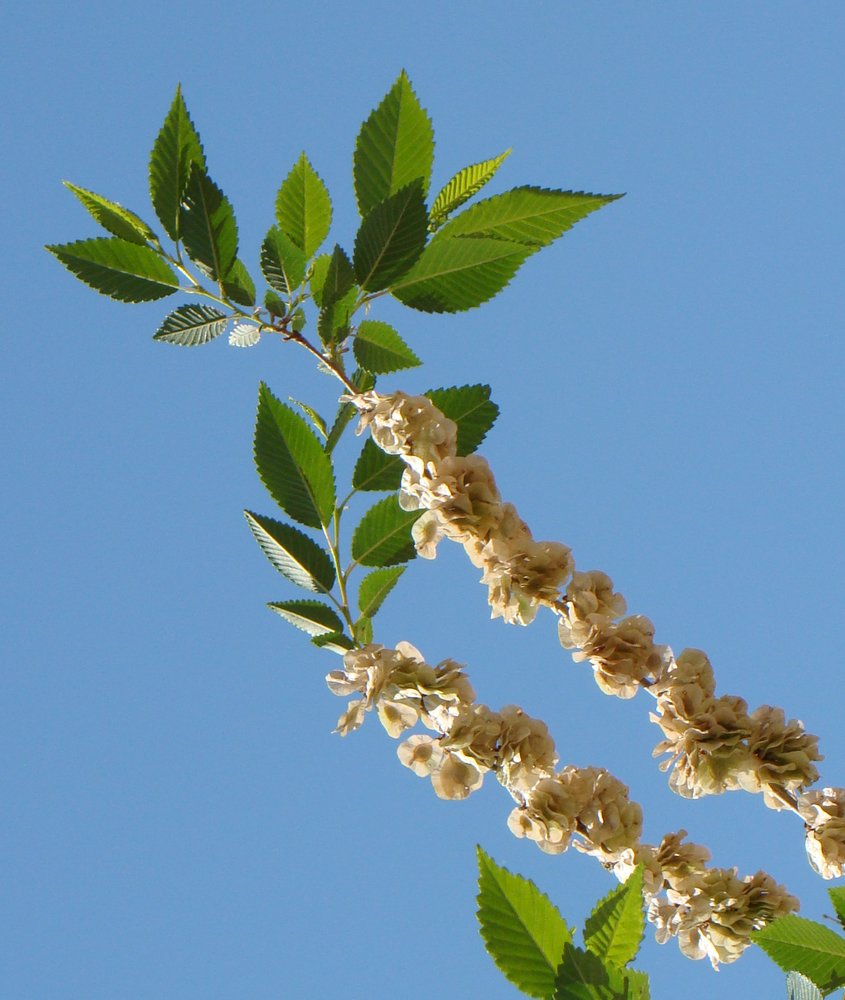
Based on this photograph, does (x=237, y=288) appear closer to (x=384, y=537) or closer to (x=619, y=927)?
(x=384, y=537)

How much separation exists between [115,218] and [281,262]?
1.19ft

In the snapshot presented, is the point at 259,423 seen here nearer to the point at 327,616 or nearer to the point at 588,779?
the point at 327,616

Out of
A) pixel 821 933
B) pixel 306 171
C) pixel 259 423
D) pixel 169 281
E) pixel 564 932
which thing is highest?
pixel 306 171

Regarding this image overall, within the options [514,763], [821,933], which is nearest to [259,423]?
[514,763]

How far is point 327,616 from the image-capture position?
212 centimetres

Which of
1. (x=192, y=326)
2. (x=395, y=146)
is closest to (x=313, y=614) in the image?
(x=192, y=326)

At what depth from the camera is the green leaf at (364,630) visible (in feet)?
6.89

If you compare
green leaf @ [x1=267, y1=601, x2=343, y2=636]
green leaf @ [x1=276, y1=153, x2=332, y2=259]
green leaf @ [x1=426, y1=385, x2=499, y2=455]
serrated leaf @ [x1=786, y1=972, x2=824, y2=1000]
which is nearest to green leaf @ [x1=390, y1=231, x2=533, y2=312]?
green leaf @ [x1=426, y1=385, x2=499, y2=455]

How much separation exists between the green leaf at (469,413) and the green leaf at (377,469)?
14cm

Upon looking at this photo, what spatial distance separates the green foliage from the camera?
Answer: 2.17 meters

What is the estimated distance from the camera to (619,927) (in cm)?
147

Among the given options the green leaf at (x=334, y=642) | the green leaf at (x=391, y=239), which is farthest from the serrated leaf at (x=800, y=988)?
the green leaf at (x=391, y=239)

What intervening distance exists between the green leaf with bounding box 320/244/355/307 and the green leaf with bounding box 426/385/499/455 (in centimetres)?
26

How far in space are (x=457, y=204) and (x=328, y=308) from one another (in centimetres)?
36
